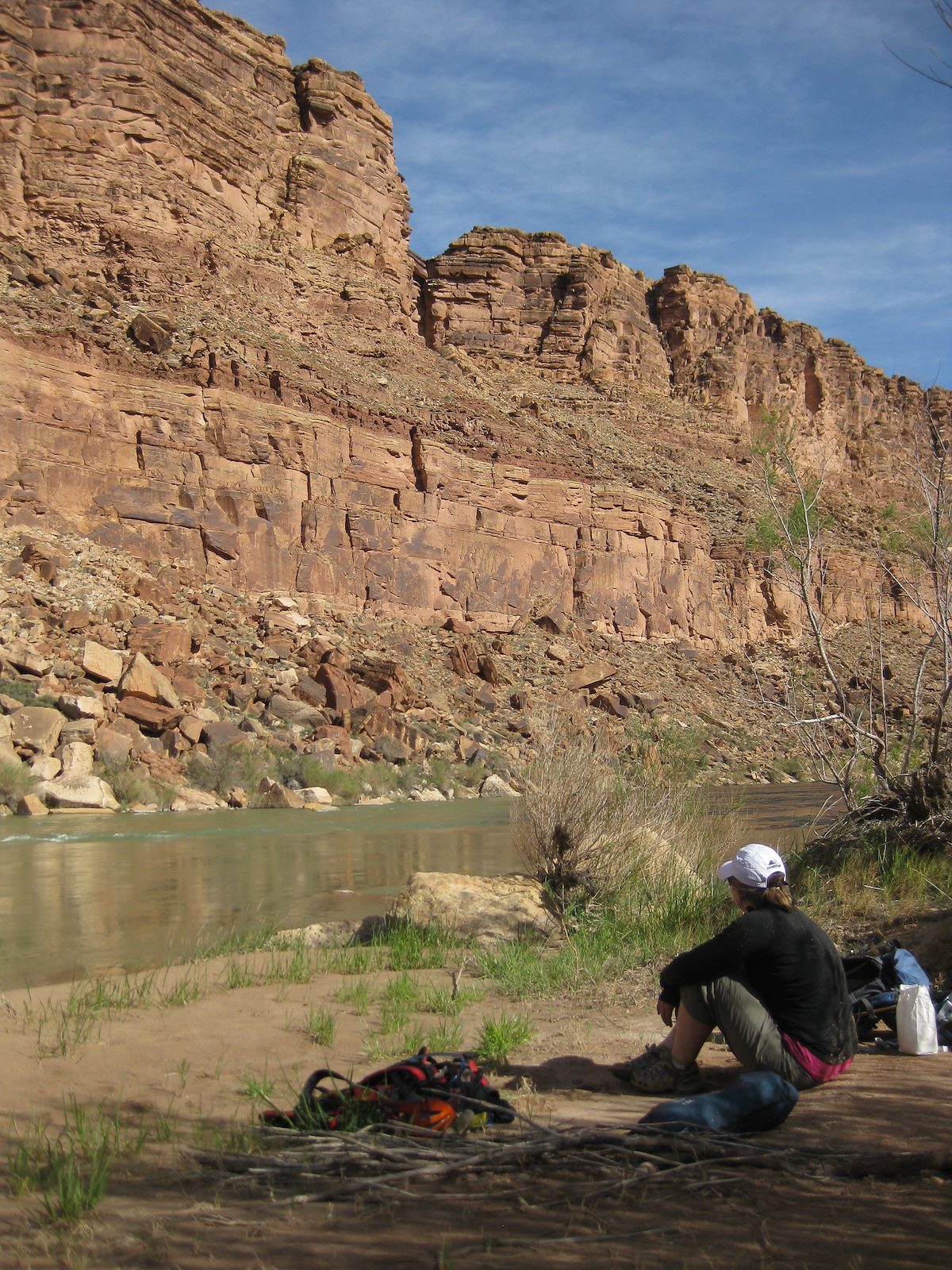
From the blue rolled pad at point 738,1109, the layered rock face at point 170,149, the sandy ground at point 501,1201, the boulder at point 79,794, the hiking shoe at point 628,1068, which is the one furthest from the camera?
the layered rock face at point 170,149

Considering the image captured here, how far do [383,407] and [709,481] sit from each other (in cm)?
1974

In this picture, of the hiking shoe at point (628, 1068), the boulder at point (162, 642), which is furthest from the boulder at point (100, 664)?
the hiking shoe at point (628, 1068)

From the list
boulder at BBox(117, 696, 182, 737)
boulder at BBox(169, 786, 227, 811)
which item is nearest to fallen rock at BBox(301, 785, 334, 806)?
boulder at BBox(169, 786, 227, 811)

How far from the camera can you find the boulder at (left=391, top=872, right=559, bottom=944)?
25.4ft

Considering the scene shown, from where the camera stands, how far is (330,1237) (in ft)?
9.00

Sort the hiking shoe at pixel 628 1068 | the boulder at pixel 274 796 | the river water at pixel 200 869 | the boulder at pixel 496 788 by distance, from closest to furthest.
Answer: the hiking shoe at pixel 628 1068 < the river water at pixel 200 869 < the boulder at pixel 274 796 < the boulder at pixel 496 788

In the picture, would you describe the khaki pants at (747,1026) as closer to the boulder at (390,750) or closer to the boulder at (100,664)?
the boulder at (100,664)

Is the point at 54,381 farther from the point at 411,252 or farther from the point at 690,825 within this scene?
the point at 411,252

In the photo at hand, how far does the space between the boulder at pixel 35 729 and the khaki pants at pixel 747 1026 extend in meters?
16.9

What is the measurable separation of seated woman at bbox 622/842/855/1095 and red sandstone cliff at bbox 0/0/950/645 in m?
23.7

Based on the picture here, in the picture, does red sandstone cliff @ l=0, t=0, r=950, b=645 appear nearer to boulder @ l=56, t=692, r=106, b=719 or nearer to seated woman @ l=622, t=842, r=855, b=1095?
boulder @ l=56, t=692, r=106, b=719

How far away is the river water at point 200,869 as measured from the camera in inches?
320

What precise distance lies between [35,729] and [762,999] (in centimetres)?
1713

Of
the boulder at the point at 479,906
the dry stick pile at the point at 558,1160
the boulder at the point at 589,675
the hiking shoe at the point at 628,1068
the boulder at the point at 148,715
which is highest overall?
the boulder at the point at 589,675
